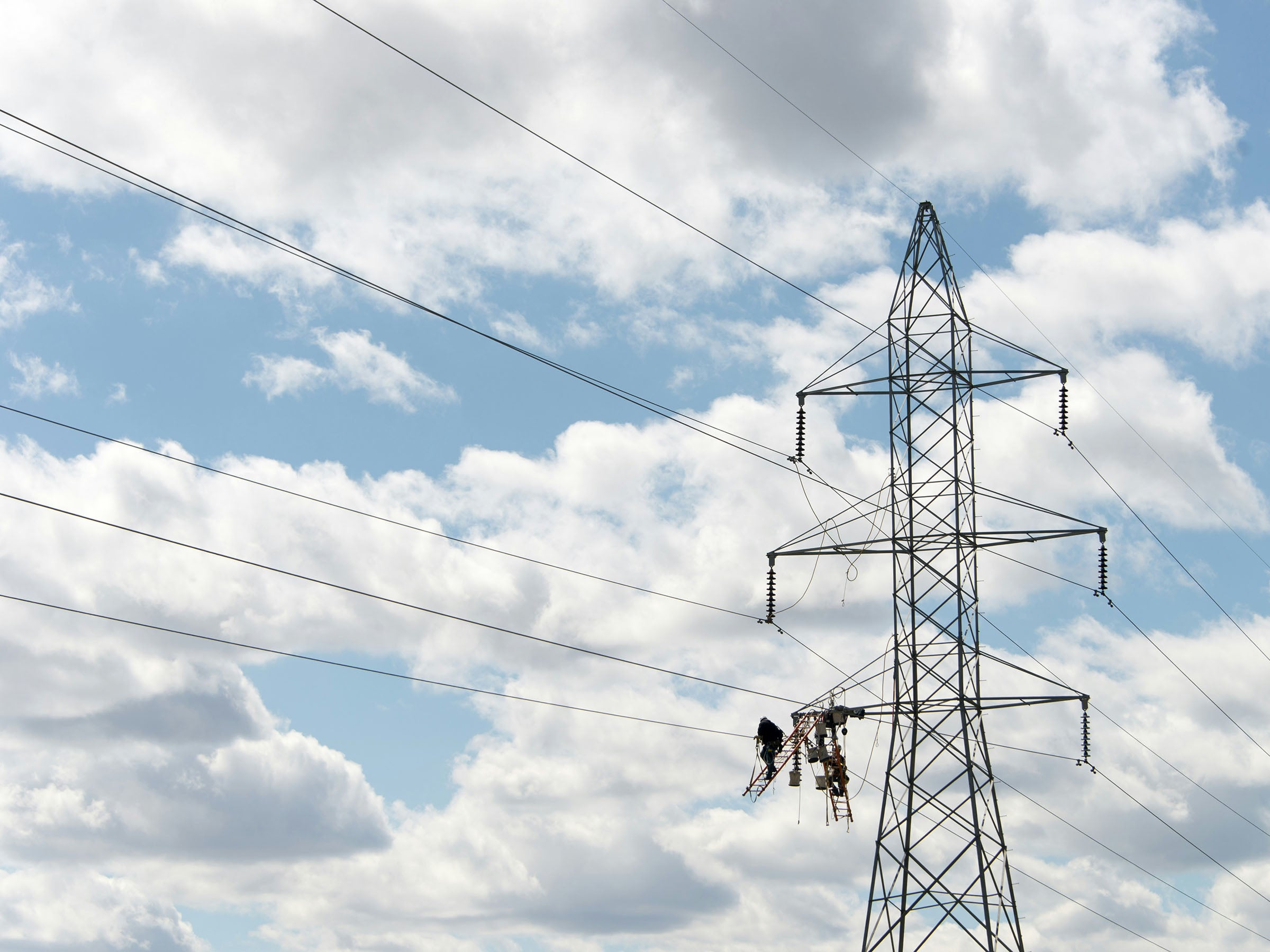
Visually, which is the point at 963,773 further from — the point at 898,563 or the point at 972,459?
the point at 972,459

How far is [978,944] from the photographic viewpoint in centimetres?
3931

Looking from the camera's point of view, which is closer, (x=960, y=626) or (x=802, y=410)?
(x=960, y=626)

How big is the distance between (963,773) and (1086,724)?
339 inches

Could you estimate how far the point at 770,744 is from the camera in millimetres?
46281

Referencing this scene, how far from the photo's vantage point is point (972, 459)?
44094 millimetres

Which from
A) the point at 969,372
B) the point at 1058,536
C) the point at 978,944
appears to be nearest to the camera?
the point at 978,944

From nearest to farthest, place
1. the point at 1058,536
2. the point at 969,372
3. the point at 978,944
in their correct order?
1. the point at 978,944
2. the point at 1058,536
3. the point at 969,372

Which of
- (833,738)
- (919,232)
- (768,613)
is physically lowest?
(833,738)

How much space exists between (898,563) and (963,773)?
227 inches

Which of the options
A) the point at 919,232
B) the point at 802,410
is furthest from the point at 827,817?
the point at 919,232

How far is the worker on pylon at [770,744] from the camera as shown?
4622 cm

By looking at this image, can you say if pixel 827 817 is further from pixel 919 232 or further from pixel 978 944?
pixel 919 232

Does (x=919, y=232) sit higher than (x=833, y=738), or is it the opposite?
(x=919, y=232)

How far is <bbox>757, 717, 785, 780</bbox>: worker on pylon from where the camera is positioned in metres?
46.2
